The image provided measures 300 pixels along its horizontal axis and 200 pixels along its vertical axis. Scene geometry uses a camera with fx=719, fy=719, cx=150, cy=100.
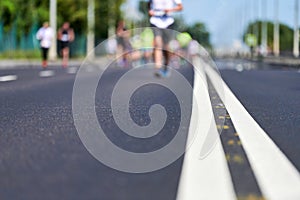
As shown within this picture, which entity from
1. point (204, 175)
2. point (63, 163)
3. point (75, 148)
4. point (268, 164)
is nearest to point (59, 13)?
point (75, 148)

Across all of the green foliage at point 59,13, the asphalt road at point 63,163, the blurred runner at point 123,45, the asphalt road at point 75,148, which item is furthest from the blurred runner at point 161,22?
the green foliage at point 59,13

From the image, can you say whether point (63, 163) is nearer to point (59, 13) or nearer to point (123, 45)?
point (123, 45)

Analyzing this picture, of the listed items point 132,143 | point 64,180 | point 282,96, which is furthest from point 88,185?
point 282,96

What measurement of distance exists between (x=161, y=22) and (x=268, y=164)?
9.36 metres

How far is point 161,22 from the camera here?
13781 millimetres

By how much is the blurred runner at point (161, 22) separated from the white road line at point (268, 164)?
6.87 metres

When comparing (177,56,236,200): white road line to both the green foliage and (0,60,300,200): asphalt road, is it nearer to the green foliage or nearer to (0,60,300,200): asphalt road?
(0,60,300,200): asphalt road

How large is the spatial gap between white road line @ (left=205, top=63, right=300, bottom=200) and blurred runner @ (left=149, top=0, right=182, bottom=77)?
22.5 ft

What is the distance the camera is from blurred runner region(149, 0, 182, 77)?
13.8 m

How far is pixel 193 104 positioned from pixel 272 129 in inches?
87.5

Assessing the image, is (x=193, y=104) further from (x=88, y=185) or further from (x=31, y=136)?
(x=88, y=185)

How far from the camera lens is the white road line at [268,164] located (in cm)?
383

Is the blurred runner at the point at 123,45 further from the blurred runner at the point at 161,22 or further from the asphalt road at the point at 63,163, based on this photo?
the asphalt road at the point at 63,163

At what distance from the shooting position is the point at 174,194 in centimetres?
374
